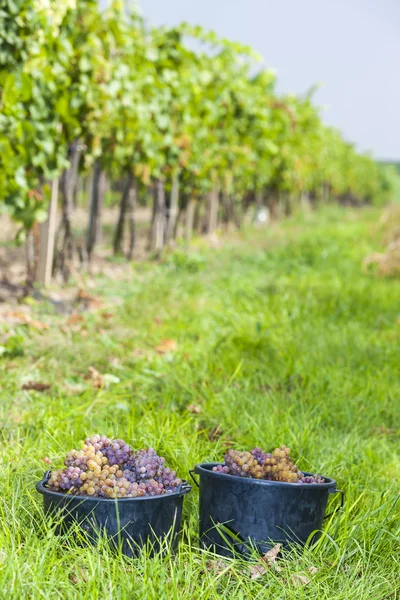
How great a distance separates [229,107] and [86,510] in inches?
380

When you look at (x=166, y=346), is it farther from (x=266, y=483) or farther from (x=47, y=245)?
(x=266, y=483)

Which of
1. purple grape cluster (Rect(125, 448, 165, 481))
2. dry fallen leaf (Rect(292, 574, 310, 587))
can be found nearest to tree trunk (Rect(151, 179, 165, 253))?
purple grape cluster (Rect(125, 448, 165, 481))

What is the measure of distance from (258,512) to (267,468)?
5.5 inches

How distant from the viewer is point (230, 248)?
10.8 m

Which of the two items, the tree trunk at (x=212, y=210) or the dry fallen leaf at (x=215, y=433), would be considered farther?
the tree trunk at (x=212, y=210)

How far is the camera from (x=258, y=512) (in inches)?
90.4

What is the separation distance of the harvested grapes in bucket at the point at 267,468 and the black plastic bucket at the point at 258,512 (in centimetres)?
5

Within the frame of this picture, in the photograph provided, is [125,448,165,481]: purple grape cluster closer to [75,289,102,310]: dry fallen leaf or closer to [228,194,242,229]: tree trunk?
[75,289,102,310]: dry fallen leaf

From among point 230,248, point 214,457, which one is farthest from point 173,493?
A: point 230,248

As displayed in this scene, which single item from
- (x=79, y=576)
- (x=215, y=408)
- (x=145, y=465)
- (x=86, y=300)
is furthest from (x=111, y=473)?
(x=86, y=300)

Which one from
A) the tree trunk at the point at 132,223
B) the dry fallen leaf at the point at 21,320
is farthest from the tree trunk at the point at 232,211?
the dry fallen leaf at the point at 21,320

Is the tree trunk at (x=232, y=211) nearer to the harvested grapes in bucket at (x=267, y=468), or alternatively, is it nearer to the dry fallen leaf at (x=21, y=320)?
the dry fallen leaf at (x=21, y=320)

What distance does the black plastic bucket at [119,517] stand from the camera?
212 cm

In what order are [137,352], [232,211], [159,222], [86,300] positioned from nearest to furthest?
[137,352]
[86,300]
[159,222]
[232,211]
